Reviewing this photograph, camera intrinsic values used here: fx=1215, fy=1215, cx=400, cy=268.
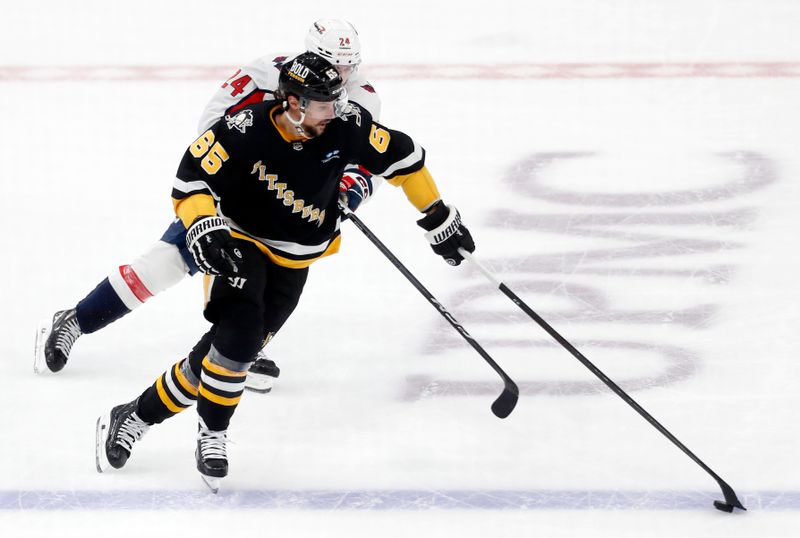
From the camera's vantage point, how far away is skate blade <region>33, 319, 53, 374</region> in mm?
3986

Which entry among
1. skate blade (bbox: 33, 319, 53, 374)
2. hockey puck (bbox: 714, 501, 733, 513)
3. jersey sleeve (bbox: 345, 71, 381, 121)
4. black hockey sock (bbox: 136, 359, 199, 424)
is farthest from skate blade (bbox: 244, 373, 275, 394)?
hockey puck (bbox: 714, 501, 733, 513)

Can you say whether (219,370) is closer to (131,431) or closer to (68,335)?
(131,431)

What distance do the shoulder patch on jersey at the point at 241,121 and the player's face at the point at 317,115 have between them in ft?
0.51

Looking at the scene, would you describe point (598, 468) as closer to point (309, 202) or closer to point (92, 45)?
point (309, 202)

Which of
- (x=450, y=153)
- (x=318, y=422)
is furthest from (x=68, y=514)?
(x=450, y=153)

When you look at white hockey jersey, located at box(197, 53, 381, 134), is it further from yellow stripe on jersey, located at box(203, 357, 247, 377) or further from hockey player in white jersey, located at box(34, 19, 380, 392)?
yellow stripe on jersey, located at box(203, 357, 247, 377)

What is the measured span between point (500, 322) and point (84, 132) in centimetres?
236

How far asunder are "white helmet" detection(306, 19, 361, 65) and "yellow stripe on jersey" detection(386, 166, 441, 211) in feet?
1.25

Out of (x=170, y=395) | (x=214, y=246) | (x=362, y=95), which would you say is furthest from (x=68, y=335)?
(x=362, y=95)

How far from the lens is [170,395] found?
3.47 m

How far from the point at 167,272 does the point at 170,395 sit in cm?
51

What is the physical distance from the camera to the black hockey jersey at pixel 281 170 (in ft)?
10.7

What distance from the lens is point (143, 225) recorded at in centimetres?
492

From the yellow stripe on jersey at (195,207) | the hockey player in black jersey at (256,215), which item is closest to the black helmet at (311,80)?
the hockey player in black jersey at (256,215)
